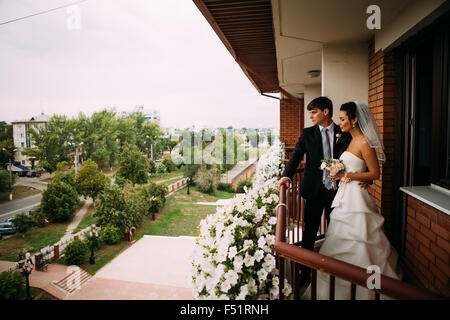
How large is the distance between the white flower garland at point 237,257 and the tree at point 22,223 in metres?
32.1

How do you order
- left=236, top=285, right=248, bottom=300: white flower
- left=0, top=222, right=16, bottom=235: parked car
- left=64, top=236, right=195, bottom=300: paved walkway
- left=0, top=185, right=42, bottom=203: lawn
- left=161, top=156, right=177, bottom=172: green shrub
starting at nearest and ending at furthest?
1. left=236, top=285, right=248, bottom=300: white flower
2. left=64, top=236, right=195, bottom=300: paved walkway
3. left=0, top=222, right=16, bottom=235: parked car
4. left=0, top=185, right=42, bottom=203: lawn
5. left=161, top=156, right=177, bottom=172: green shrub

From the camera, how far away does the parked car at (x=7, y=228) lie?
1105 inches

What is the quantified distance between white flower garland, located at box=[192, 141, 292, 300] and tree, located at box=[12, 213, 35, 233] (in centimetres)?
3207

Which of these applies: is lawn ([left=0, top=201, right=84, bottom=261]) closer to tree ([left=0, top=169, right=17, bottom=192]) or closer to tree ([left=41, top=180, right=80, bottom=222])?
tree ([left=41, top=180, right=80, bottom=222])

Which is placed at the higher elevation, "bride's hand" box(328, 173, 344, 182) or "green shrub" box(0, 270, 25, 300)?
"bride's hand" box(328, 173, 344, 182)

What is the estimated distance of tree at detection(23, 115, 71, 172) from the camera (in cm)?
4272

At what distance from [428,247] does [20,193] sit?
170 ft

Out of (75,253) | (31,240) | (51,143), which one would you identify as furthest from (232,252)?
(51,143)

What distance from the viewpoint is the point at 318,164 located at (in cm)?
207

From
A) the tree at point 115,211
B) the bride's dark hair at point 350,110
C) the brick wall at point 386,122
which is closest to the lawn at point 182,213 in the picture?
the tree at point 115,211

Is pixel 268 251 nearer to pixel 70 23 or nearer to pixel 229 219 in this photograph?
pixel 229 219

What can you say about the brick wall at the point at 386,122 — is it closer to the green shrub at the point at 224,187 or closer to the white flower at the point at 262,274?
the white flower at the point at 262,274

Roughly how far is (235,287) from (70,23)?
3144mm

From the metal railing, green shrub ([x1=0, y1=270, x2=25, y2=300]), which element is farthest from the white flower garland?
green shrub ([x1=0, y1=270, x2=25, y2=300])
